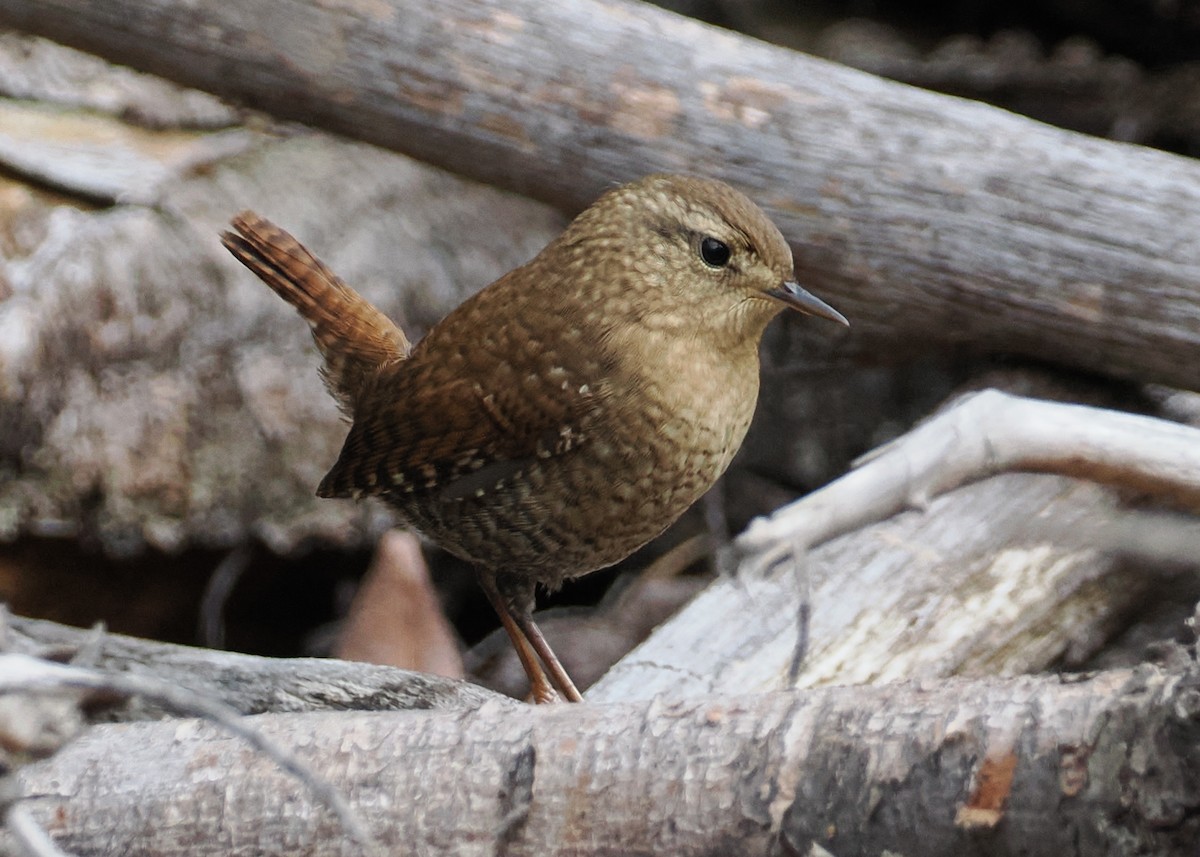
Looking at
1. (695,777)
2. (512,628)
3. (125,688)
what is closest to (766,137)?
(512,628)

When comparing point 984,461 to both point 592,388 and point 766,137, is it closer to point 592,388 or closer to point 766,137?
point 592,388

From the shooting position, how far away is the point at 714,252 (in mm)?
2785

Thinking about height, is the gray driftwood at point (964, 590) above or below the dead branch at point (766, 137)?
below

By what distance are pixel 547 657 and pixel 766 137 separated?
1458 mm

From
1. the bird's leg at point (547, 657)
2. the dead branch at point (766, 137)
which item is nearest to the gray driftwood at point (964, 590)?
the bird's leg at point (547, 657)

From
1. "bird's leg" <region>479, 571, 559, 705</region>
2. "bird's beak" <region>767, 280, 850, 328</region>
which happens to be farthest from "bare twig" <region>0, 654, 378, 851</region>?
"bird's leg" <region>479, 571, 559, 705</region>

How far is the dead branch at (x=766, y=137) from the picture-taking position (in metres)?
3.61

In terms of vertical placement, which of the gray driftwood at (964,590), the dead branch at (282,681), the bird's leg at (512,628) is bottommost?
the bird's leg at (512,628)

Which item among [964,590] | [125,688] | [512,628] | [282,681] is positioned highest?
[125,688]

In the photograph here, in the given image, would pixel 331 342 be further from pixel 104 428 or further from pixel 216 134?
pixel 216 134

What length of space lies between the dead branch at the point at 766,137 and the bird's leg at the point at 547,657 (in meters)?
1.19

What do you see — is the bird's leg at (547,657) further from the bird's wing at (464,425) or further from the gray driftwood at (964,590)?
the bird's wing at (464,425)

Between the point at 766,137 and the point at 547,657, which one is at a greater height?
the point at 766,137

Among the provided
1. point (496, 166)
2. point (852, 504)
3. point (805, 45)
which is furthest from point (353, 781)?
point (805, 45)
